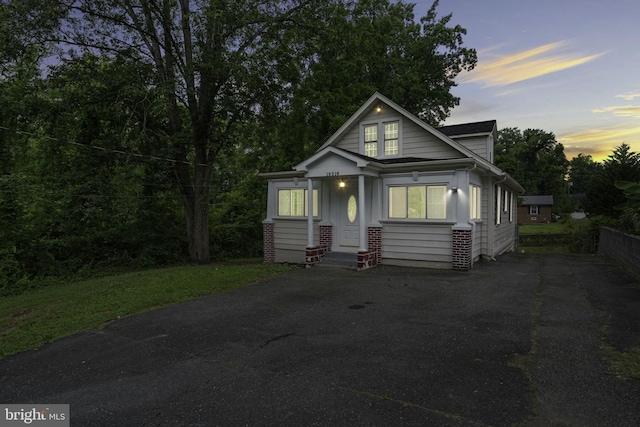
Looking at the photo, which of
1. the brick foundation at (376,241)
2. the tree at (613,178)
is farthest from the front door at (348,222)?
the tree at (613,178)

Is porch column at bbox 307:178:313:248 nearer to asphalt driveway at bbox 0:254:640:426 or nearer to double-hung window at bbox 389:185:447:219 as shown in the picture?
double-hung window at bbox 389:185:447:219

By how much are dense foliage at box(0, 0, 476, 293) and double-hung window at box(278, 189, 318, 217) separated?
3.25 m

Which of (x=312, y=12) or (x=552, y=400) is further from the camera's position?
(x=312, y=12)

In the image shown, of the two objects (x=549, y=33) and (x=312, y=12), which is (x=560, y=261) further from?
(x=312, y=12)

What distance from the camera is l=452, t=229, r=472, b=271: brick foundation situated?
1030 centimetres

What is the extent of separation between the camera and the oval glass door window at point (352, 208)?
40.8 ft

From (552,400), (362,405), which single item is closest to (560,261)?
(552,400)

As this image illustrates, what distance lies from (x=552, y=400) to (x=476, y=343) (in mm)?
1470

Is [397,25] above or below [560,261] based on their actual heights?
above

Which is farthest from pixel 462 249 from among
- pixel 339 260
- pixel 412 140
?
pixel 412 140

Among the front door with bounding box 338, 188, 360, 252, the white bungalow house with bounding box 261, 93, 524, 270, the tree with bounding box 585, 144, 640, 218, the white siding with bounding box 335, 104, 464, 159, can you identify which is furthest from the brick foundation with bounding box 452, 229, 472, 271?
the tree with bounding box 585, 144, 640, 218

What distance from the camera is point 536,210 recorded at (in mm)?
52219

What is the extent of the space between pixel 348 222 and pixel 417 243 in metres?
2.56

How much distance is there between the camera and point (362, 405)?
3.26 m
